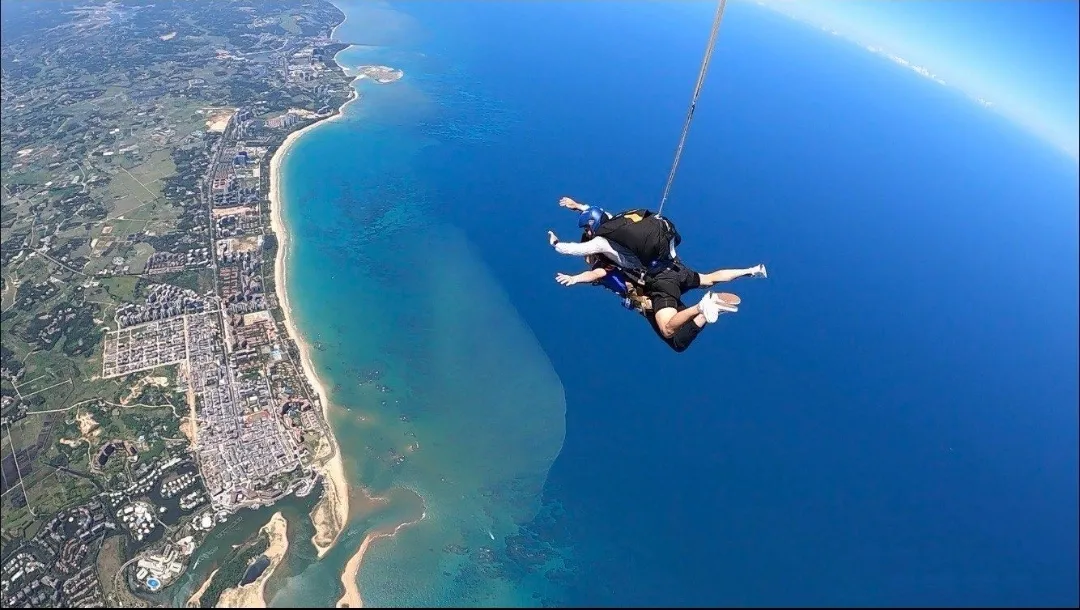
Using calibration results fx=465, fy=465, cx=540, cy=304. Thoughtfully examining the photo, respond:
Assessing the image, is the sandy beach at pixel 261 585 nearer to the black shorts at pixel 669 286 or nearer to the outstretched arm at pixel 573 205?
the outstretched arm at pixel 573 205

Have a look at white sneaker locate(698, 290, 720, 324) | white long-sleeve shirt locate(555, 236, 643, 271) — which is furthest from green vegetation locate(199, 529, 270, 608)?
white sneaker locate(698, 290, 720, 324)

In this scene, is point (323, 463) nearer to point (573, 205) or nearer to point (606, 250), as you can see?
point (573, 205)

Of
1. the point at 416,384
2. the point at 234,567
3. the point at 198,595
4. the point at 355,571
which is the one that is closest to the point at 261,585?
the point at 234,567

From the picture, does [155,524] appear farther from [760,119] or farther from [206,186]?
[760,119]

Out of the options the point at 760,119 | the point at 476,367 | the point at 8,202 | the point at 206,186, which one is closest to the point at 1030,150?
the point at 760,119

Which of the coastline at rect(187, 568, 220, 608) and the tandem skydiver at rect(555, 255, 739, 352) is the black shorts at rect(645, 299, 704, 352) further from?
the coastline at rect(187, 568, 220, 608)

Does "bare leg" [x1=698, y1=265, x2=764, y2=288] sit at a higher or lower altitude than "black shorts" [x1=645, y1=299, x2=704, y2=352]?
higher

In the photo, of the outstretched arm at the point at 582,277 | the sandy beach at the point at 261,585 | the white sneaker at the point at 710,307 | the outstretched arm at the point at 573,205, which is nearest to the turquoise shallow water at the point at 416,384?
the sandy beach at the point at 261,585
